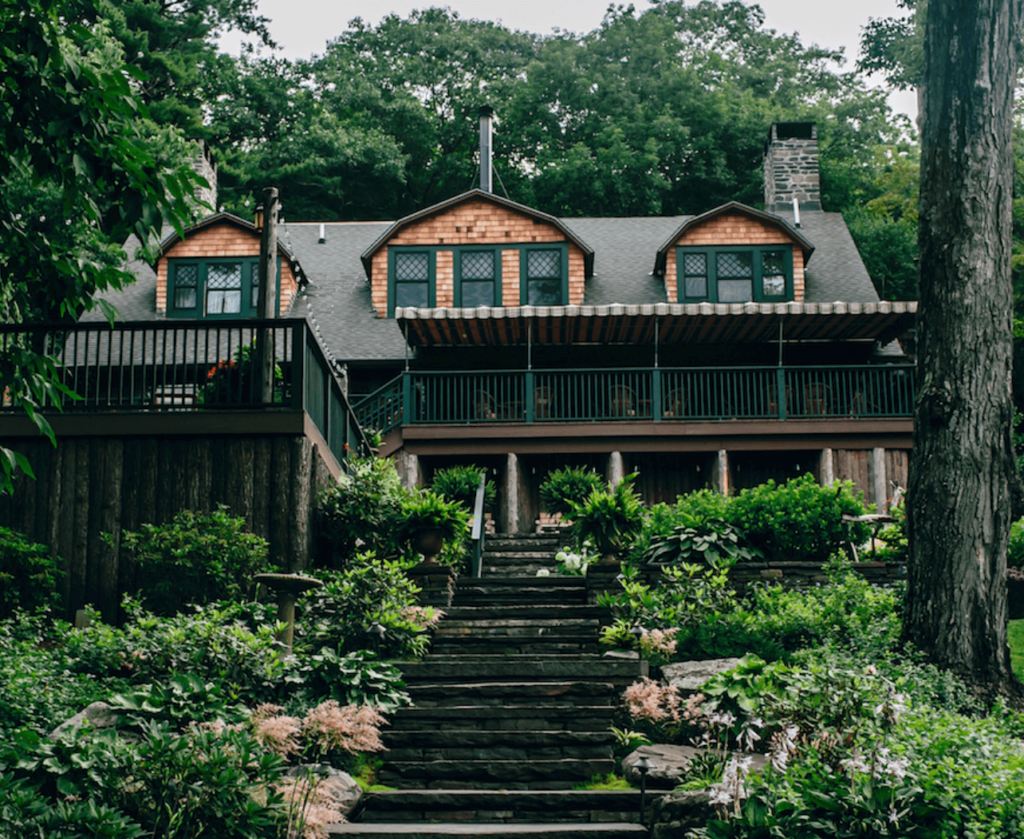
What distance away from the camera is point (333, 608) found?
32.3ft

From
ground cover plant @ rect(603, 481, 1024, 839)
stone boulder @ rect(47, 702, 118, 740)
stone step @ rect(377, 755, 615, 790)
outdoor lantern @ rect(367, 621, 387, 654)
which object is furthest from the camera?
outdoor lantern @ rect(367, 621, 387, 654)

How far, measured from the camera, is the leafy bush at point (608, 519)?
38.9 ft

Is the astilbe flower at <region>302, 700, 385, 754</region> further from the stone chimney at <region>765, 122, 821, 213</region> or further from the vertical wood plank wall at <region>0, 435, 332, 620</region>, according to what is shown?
the stone chimney at <region>765, 122, 821, 213</region>

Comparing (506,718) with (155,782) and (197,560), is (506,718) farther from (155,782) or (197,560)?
(197,560)

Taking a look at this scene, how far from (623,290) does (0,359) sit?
15.2m

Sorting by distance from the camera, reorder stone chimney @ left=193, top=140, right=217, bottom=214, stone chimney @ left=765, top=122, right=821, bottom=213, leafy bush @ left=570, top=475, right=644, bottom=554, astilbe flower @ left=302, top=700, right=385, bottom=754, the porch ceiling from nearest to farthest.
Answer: astilbe flower @ left=302, top=700, right=385, bottom=754 → leafy bush @ left=570, top=475, right=644, bottom=554 → the porch ceiling → stone chimney @ left=193, top=140, right=217, bottom=214 → stone chimney @ left=765, top=122, right=821, bottom=213

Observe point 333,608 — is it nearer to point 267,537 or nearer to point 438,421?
point 267,537

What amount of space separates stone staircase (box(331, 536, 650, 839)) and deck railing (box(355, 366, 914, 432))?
7.83 meters

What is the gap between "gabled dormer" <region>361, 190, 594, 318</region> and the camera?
67.1 feet

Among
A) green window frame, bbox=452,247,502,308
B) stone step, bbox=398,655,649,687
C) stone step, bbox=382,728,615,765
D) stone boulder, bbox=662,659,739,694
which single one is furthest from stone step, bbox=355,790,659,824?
green window frame, bbox=452,247,502,308

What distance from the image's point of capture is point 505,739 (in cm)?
796

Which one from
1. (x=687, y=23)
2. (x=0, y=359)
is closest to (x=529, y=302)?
(x=0, y=359)

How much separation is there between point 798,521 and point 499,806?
592 centimetres

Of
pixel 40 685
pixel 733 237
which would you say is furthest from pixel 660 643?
pixel 733 237
